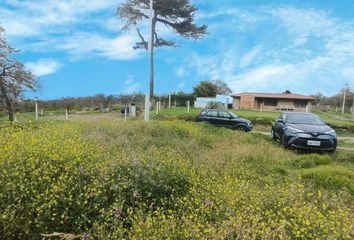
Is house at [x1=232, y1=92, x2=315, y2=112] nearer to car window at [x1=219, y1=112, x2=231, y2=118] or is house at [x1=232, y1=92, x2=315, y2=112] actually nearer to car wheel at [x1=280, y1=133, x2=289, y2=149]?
car window at [x1=219, y1=112, x2=231, y2=118]

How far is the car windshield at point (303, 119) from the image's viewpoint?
11.2m

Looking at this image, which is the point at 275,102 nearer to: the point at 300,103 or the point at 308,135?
the point at 300,103

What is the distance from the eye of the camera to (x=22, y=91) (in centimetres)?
1778

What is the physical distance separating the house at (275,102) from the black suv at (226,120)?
32.8 meters

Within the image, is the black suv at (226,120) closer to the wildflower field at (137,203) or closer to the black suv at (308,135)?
the black suv at (308,135)

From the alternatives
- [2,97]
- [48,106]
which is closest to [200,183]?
[2,97]

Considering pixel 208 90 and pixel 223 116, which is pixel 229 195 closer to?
pixel 223 116

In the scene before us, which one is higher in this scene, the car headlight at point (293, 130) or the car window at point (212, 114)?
the car window at point (212, 114)

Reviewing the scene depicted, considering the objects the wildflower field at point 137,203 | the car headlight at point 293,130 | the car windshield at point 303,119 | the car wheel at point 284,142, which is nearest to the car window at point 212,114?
the car windshield at point 303,119

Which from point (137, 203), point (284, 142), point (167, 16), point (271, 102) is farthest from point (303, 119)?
point (271, 102)

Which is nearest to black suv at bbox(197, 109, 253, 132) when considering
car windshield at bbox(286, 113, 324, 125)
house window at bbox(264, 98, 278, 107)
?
car windshield at bbox(286, 113, 324, 125)

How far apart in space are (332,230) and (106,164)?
3.01 meters

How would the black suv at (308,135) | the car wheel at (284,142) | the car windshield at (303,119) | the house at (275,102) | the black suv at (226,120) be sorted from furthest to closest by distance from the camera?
the house at (275,102)
the black suv at (226,120)
the car windshield at (303,119)
the car wheel at (284,142)
the black suv at (308,135)

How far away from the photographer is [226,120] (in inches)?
688
